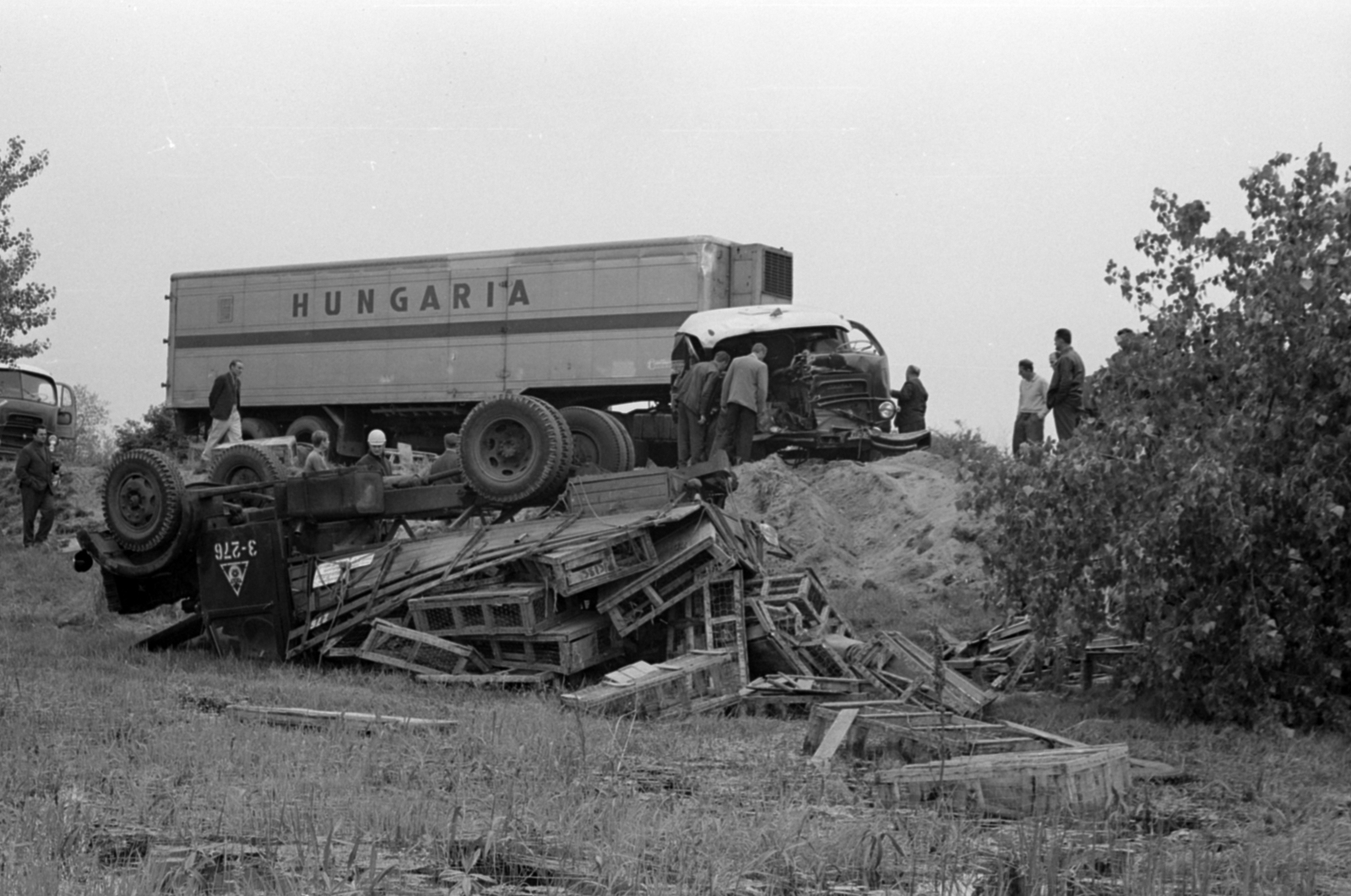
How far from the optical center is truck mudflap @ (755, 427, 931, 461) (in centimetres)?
2016

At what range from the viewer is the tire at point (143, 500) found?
13734 millimetres

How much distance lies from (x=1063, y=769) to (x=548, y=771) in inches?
95.7

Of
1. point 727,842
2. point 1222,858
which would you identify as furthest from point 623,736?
point 1222,858

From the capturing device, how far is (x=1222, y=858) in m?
5.77

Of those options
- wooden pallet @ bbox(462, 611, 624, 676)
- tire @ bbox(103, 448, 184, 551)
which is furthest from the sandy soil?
tire @ bbox(103, 448, 184, 551)

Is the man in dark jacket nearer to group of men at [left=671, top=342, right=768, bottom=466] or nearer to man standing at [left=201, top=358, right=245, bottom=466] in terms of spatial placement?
group of men at [left=671, top=342, right=768, bottom=466]

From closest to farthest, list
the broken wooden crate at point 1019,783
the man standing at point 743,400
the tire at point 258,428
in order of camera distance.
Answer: the broken wooden crate at point 1019,783, the man standing at point 743,400, the tire at point 258,428

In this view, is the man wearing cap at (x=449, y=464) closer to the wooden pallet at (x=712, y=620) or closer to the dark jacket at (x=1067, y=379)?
the wooden pallet at (x=712, y=620)

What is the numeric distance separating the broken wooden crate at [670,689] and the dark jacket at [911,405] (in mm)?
10762

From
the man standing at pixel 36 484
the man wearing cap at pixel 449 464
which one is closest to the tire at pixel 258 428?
the man standing at pixel 36 484

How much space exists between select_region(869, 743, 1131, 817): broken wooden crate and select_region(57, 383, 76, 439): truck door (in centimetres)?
2485

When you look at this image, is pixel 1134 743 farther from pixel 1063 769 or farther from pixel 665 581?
pixel 665 581

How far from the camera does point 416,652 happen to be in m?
12.3

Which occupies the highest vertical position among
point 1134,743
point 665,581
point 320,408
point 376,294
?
point 376,294
